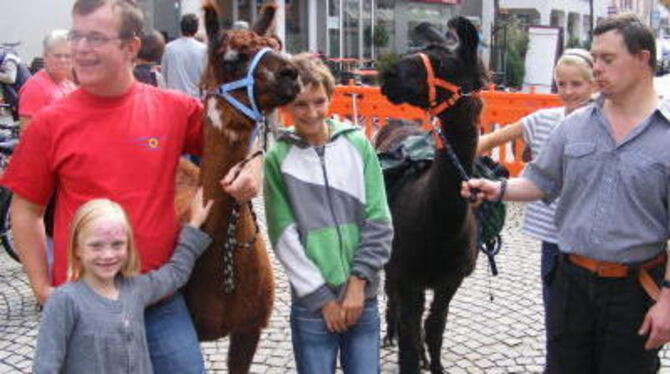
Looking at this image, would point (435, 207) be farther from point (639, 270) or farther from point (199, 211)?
point (199, 211)

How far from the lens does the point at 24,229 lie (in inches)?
90.9

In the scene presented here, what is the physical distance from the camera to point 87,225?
84.2 inches

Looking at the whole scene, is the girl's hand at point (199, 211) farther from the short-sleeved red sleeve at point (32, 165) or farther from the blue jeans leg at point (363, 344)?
the blue jeans leg at point (363, 344)

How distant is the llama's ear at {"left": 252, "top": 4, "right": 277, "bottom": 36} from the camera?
8.41 feet

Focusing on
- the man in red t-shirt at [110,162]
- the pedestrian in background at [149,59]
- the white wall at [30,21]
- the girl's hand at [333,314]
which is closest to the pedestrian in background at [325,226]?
the girl's hand at [333,314]

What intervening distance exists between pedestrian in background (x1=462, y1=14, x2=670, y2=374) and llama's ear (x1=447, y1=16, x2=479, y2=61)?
0.89 m

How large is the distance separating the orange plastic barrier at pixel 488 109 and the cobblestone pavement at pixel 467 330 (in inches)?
122

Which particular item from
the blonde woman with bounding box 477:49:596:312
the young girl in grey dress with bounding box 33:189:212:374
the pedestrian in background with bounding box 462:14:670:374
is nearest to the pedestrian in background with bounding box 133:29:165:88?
the blonde woman with bounding box 477:49:596:312

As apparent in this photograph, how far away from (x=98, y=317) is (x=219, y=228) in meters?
0.53

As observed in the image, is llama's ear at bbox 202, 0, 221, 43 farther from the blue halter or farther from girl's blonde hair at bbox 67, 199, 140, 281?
girl's blonde hair at bbox 67, 199, 140, 281

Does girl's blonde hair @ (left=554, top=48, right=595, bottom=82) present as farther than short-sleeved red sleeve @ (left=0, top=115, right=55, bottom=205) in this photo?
Yes

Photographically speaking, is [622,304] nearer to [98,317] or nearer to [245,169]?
[245,169]

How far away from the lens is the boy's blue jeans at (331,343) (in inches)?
104

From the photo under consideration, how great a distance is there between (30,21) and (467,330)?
47.4 feet
